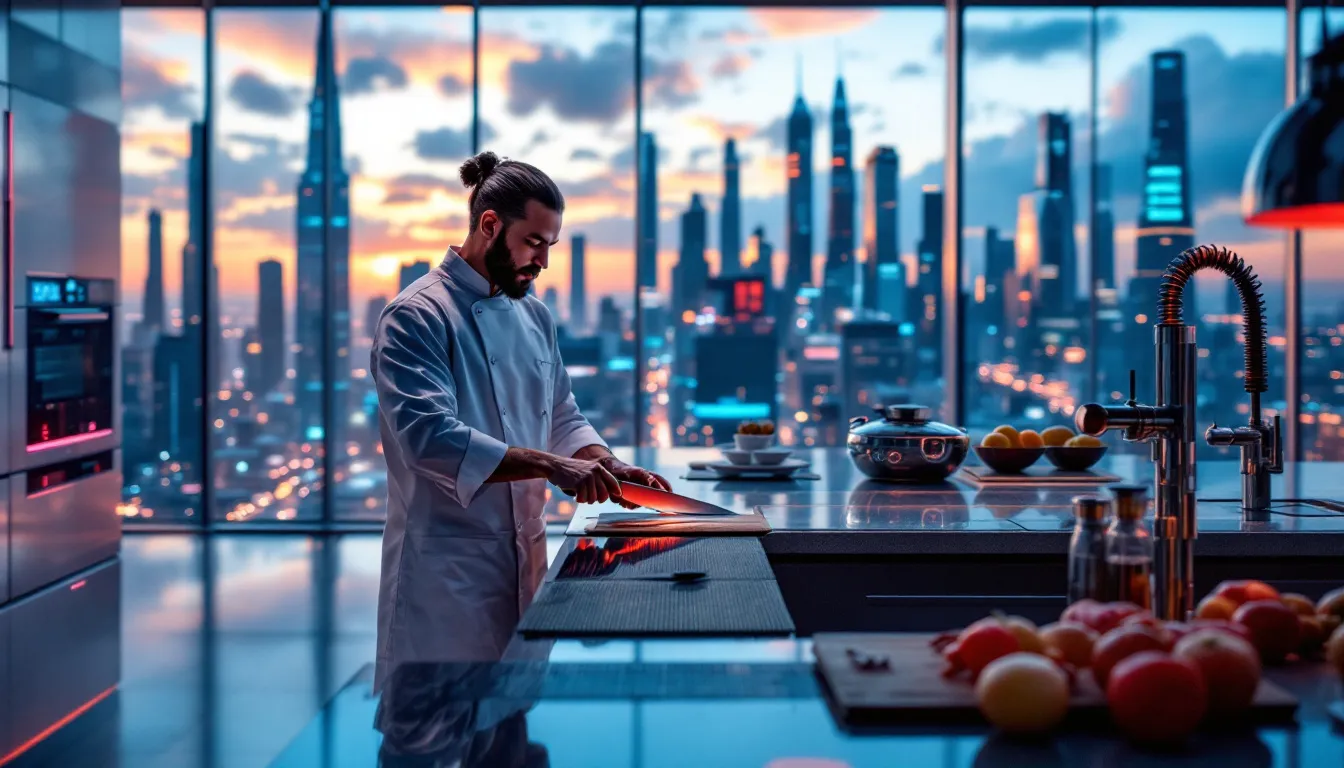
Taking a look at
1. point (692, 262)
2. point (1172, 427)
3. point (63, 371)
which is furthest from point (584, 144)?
point (1172, 427)

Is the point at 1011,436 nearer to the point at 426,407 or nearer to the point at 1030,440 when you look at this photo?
the point at 1030,440

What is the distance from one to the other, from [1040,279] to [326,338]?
3479mm

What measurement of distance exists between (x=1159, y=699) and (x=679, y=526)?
1071 mm

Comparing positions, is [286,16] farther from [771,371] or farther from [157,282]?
[771,371]

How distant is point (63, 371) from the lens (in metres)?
3.80

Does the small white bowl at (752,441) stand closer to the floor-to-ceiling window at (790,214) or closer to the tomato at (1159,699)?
the tomato at (1159,699)

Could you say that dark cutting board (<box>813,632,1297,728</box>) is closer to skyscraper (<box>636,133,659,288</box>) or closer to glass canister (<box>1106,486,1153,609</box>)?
glass canister (<box>1106,486,1153,609</box>)

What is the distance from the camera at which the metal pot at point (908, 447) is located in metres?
2.47

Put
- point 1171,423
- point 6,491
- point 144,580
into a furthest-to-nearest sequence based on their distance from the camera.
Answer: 1. point 144,580
2. point 6,491
3. point 1171,423

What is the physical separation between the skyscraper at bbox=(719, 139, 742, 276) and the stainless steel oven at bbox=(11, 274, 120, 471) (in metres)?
2.83

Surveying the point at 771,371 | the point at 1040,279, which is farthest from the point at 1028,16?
the point at 771,371

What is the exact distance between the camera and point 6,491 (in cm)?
344

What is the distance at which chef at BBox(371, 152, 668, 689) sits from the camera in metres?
1.91

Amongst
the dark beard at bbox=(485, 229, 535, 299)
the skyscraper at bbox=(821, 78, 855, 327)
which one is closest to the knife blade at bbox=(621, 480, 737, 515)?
the dark beard at bbox=(485, 229, 535, 299)
